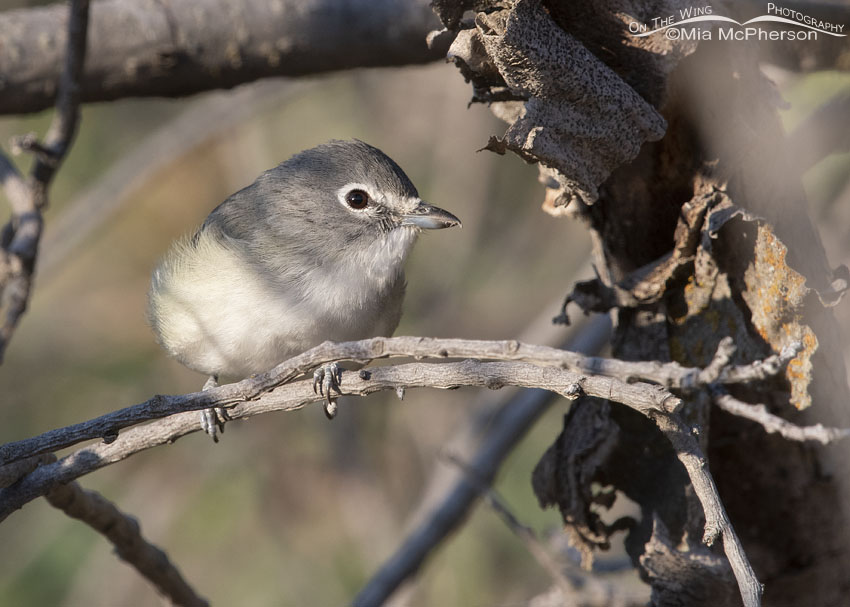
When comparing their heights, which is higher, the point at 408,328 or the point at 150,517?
the point at 408,328

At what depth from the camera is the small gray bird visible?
9.82ft

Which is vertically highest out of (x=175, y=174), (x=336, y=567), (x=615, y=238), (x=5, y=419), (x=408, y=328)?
(x=615, y=238)

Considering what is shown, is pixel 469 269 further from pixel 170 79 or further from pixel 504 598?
pixel 170 79

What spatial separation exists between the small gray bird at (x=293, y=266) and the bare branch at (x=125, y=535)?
0.50m

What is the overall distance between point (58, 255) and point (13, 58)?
5.35ft

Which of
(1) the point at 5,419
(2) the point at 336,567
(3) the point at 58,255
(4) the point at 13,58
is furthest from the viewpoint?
(1) the point at 5,419

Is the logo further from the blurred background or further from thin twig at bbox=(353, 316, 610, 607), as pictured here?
the blurred background

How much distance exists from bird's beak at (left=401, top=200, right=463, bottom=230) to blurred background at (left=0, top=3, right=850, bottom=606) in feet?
5.39

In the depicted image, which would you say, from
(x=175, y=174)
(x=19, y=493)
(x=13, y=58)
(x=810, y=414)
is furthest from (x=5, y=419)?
(x=810, y=414)

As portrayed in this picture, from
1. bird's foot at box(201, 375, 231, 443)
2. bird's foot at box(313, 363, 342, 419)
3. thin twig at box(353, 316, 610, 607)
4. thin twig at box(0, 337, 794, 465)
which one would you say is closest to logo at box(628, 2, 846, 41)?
thin twig at box(0, 337, 794, 465)

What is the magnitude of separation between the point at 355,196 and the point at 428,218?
0.31 metres

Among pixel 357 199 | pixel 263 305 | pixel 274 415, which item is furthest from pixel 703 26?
pixel 274 415

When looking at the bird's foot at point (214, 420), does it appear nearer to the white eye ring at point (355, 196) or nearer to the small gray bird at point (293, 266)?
the small gray bird at point (293, 266)

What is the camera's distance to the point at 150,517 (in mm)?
5508
